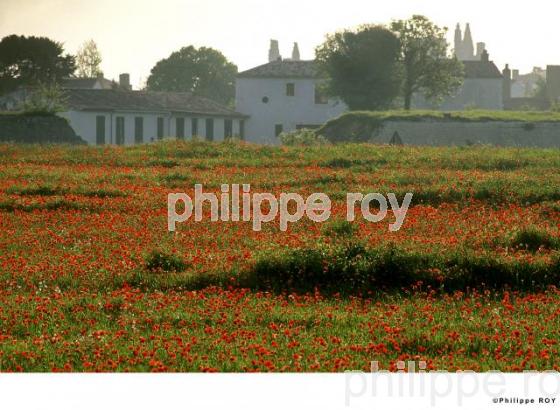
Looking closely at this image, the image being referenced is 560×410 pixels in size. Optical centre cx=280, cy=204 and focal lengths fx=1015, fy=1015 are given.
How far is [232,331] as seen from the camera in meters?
11.8

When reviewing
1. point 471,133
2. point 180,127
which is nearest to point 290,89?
point 180,127

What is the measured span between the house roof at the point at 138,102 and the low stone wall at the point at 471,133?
21370 millimetres

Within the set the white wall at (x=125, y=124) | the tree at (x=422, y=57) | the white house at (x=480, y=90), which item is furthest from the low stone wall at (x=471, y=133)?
the white house at (x=480, y=90)

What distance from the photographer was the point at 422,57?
84938 millimetres

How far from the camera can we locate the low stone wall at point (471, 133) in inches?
2576

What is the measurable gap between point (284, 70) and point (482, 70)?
77.3ft

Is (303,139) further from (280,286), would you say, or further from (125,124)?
(280,286)

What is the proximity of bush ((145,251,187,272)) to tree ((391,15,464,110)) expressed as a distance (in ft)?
226

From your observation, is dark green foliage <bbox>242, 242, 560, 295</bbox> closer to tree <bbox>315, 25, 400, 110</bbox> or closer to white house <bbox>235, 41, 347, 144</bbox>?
tree <bbox>315, 25, 400, 110</bbox>

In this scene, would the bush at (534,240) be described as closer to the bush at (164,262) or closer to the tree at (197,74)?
the bush at (164,262)
